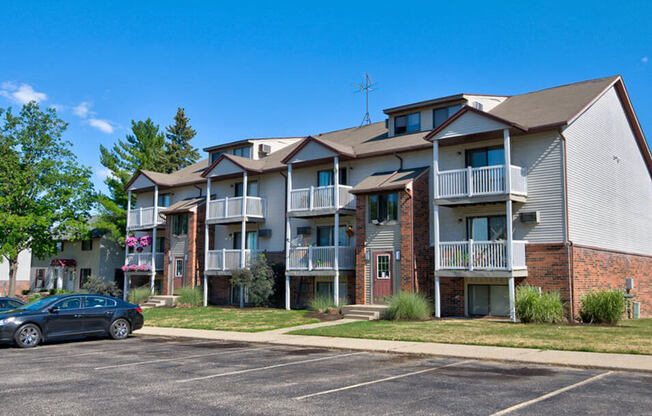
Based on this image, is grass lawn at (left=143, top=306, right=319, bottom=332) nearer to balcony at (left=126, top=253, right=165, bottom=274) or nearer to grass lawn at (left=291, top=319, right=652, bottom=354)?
grass lawn at (left=291, top=319, right=652, bottom=354)

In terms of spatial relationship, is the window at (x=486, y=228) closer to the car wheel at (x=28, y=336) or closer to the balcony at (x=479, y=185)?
the balcony at (x=479, y=185)

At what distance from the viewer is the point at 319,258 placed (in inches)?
1067

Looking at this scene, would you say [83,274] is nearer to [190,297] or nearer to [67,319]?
[190,297]

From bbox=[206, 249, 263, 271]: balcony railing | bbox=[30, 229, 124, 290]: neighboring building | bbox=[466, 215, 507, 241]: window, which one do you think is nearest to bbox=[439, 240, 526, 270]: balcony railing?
bbox=[466, 215, 507, 241]: window

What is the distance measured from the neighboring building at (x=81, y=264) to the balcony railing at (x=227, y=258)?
56.2ft

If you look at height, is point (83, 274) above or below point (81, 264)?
below

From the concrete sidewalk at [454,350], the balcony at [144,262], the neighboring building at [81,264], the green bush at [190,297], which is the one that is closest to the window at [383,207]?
the concrete sidewalk at [454,350]

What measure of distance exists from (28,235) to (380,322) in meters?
29.3

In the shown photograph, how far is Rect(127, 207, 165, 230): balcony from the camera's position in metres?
36.8

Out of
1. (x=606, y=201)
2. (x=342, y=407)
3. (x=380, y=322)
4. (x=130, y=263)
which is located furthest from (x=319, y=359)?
(x=130, y=263)

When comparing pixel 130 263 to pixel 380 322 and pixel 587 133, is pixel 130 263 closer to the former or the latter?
pixel 380 322

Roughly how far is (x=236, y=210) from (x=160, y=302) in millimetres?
6692

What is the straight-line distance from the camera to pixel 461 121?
74.2 feet

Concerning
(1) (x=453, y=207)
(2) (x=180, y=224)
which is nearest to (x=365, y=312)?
(1) (x=453, y=207)
